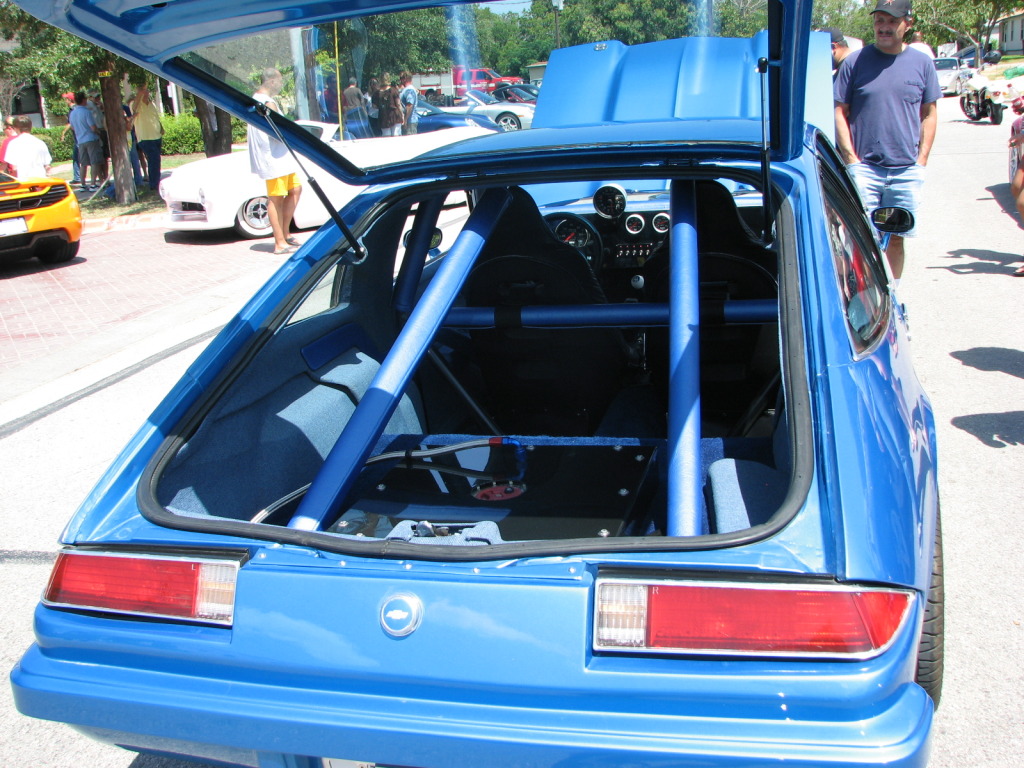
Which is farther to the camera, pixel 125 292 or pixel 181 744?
pixel 125 292

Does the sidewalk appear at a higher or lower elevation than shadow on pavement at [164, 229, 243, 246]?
lower

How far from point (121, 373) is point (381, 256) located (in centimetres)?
351

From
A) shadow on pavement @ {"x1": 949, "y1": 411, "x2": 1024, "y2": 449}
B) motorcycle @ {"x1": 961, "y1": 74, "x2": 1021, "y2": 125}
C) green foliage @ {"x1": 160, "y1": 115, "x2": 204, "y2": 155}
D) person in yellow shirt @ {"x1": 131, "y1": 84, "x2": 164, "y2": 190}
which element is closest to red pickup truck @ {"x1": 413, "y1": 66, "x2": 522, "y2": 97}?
shadow on pavement @ {"x1": 949, "y1": 411, "x2": 1024, "y2": 449}

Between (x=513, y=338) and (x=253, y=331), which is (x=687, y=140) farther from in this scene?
(x=253, y=331)

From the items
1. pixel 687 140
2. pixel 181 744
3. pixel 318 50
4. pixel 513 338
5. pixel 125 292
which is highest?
pixel 318 50

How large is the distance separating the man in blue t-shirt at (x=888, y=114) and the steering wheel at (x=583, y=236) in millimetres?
2068

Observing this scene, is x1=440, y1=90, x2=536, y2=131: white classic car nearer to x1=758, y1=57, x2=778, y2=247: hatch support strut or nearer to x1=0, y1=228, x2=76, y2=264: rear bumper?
x1=758, y1=57, x2=778, y2=247: hatch support strut

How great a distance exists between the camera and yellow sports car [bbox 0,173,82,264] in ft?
30.0

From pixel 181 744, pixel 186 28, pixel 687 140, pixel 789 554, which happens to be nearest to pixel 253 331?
pixel 186 28

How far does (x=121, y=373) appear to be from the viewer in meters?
5.84

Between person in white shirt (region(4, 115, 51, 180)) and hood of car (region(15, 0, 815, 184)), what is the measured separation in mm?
10899

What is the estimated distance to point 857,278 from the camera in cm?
244

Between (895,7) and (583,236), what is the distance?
250 cm

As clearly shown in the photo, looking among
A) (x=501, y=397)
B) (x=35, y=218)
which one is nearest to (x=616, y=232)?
(x=501, y=397)
